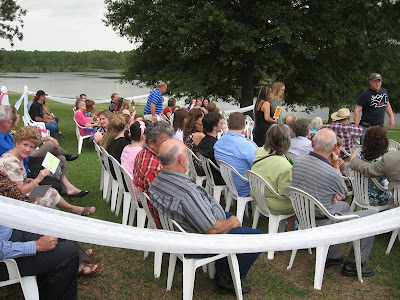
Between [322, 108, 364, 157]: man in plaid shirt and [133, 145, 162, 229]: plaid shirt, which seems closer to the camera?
[133, 145, 162, 229]: plaid shirt

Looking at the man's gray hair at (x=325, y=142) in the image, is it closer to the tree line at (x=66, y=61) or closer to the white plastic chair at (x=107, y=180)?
the white plastic chair at (x=107, y=180)

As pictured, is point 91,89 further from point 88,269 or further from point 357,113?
point 88,269

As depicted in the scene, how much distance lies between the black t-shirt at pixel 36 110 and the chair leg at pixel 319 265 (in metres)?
7.46

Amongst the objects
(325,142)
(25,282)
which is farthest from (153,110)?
(25,282)

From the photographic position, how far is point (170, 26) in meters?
13.9

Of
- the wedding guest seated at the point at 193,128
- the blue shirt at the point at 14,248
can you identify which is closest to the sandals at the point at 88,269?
the blue shirt at the point at 14,248

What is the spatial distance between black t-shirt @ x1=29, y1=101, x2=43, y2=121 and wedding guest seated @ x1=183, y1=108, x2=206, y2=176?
4695 millimetres

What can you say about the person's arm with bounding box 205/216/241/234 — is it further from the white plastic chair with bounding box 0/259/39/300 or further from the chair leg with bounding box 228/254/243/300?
the white plastic chair with bounding box 0/259/39/300

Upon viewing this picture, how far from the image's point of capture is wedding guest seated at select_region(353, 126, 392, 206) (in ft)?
12.7

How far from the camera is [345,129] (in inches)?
224

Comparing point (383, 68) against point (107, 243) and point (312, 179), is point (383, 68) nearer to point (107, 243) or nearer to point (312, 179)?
point (312, 179)

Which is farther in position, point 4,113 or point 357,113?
point 357,113

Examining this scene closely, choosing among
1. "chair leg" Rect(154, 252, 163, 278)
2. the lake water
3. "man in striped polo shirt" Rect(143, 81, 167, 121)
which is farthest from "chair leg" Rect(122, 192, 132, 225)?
the lake water

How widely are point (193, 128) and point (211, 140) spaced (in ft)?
2.52
